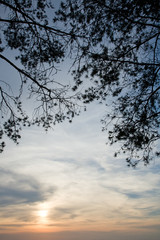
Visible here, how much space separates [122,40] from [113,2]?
126 cm

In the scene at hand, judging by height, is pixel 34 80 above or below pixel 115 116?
above

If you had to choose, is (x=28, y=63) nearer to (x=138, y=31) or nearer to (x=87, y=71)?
(x=87, y=71)

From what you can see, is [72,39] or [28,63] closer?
[72,39]

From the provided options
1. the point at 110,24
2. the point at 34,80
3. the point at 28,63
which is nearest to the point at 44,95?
the point at 34,80

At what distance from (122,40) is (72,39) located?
1854 mm

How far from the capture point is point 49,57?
→ 6480 mm

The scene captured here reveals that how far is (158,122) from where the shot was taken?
6.50m

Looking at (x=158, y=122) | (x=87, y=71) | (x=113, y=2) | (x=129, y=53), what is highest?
→ (x=113, y=2)

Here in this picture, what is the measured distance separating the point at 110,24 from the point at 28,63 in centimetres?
327

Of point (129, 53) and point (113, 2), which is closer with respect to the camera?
point (113, 2)

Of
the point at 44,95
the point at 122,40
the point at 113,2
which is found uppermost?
the point at 113,2

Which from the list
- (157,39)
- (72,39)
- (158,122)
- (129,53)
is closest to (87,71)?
(72,39)

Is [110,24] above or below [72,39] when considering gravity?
above

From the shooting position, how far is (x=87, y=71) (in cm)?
666
